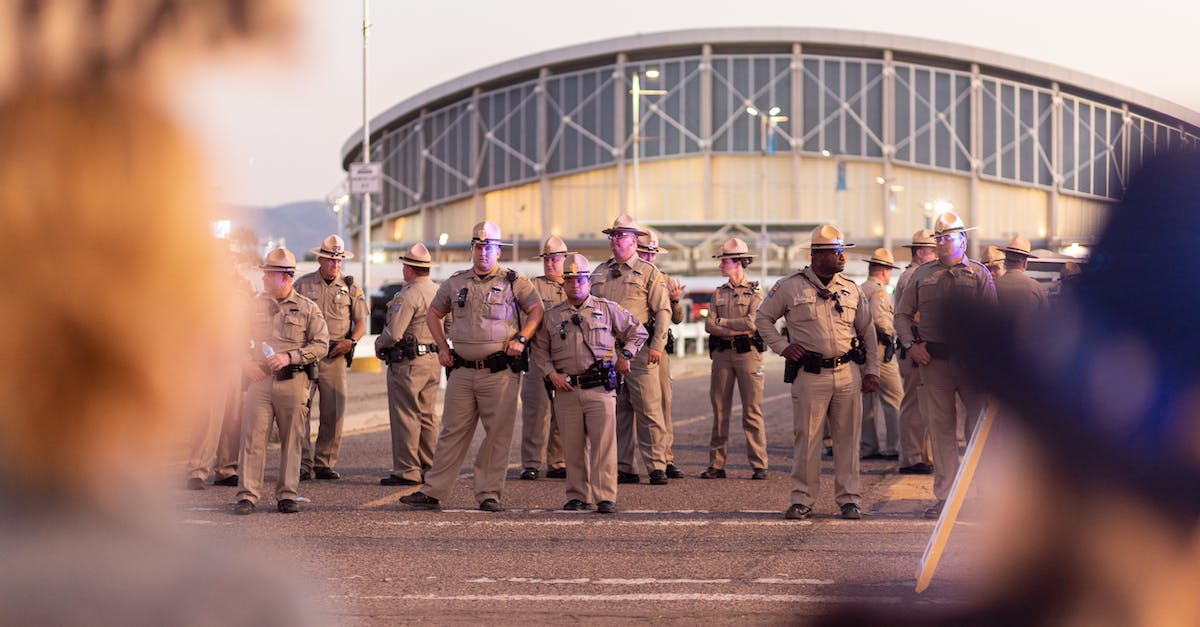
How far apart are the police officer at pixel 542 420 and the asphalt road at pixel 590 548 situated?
29 cm

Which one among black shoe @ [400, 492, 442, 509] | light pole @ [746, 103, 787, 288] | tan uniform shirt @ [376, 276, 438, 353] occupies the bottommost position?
black shoe @ [400, 492, 442, 509]

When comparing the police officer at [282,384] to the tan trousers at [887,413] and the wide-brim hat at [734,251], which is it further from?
the tan trousers at [887,413]

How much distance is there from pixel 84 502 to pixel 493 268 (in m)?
10.4

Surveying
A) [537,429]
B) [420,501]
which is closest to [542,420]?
[537,429]

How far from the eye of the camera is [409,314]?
13.3m

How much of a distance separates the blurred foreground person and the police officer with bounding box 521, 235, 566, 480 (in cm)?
1221

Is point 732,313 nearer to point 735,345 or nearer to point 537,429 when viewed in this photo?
point 735,345

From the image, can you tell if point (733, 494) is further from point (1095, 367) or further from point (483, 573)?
point (1095, 367)

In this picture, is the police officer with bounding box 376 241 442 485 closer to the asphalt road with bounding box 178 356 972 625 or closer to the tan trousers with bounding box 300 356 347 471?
the asphalt road with bounding box 178 356 972 625

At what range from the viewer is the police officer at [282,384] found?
435 inches

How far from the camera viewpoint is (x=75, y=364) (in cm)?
120

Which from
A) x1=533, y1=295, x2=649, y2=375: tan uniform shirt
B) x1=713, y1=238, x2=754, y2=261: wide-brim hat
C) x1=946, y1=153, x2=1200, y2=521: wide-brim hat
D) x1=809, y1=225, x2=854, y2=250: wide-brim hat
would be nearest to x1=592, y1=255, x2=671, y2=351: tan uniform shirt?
x1=713, y1=238, x2=754, y2=261: wide-brim hat

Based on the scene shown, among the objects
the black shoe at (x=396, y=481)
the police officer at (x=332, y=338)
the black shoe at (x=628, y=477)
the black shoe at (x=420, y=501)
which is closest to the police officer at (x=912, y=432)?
the black shoe at (x=628, y=477)

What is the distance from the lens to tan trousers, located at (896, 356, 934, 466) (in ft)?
45.9
